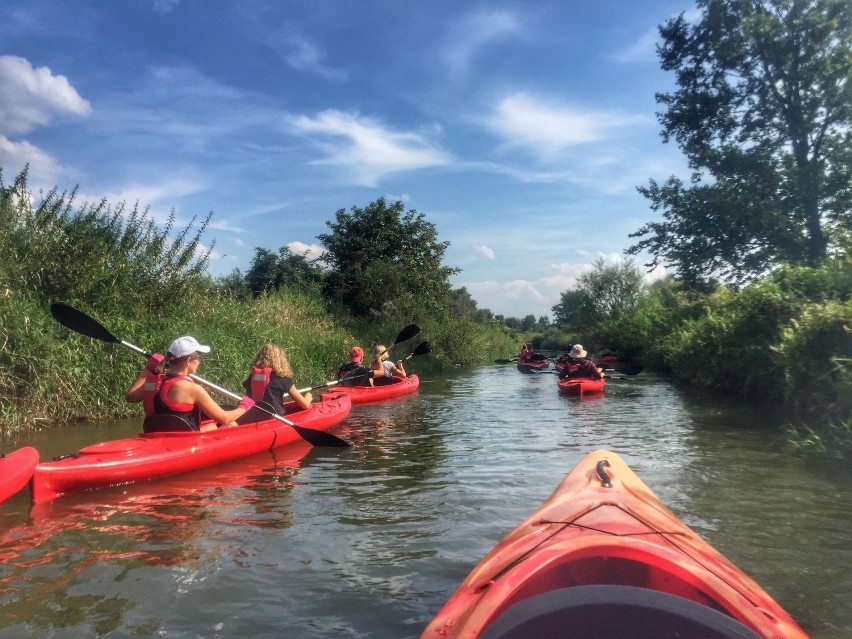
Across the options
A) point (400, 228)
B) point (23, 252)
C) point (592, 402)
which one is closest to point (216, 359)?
point (23, 252)

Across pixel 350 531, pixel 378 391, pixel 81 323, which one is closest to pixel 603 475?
pixel 350 531

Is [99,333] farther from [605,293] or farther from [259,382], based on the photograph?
[605,293]

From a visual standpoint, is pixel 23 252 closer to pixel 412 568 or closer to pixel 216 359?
pixel 216 359

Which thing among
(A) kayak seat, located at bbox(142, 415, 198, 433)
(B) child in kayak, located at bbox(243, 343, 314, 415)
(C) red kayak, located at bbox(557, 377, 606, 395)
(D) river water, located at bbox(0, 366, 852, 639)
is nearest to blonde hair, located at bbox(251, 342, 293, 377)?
(B) child in kayak, located at bbox(243, 343, 314, 415)

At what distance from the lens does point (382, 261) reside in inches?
1065

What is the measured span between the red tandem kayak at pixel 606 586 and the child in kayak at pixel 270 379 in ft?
15.4

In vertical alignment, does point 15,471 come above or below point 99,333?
below

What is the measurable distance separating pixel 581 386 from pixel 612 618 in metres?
11.2

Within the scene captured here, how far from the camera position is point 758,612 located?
1.95m

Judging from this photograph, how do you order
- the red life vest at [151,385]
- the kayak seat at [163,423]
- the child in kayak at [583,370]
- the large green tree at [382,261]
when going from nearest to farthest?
the red life vest at [151,385]
the kayak seat at [163,423]
the child in kayak at [583,370]
the large green tree at [382,261]

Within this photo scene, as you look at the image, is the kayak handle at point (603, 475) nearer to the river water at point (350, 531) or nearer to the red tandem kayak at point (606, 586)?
the red tandem kayak at point (606, 586)

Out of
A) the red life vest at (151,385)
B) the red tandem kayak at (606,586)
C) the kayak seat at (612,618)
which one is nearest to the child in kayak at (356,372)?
the red life vest at (151,385)

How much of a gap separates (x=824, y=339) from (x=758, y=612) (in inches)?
280

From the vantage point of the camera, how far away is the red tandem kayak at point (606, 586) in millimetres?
1671
